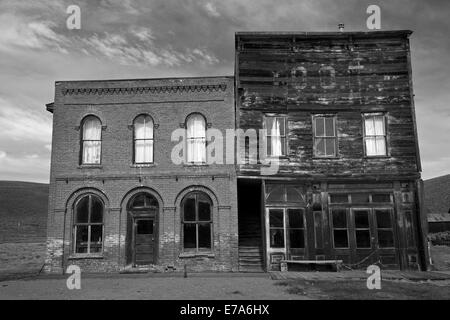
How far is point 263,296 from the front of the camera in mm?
11289

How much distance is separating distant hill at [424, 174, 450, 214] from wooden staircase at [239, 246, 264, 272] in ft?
132

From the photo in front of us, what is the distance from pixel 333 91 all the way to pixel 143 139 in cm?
832

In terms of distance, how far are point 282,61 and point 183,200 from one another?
7236 mm

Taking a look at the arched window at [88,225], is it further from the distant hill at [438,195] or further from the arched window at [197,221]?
the distant hill at [438,195]

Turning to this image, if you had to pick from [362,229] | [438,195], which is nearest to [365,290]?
[362,229]

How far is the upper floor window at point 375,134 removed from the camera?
58.6 ft

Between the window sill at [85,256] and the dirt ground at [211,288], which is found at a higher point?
the window sill at [85,256]

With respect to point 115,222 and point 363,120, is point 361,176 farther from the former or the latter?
point 115,222

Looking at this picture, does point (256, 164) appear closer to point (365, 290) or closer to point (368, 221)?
point (368, 221)

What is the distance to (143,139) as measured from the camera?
18.2 metres

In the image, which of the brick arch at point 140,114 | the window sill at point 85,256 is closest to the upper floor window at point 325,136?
the brick arch at point 140,114

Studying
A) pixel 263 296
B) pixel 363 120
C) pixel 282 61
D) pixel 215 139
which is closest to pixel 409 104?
pixel 363 120

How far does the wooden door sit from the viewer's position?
17.5m

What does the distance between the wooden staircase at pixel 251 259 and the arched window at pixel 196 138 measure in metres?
4.29
